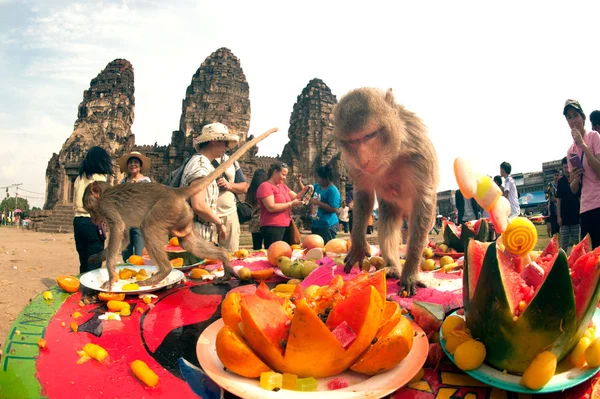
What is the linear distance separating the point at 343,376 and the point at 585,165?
13.7ft

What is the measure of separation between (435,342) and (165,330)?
3.68 feet

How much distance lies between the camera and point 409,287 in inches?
90.1

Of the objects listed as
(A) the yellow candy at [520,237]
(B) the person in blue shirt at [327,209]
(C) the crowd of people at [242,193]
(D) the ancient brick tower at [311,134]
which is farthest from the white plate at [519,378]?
(D) the ancient brick tower at [311,134]

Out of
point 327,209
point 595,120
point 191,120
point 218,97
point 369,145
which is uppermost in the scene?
point 218,97

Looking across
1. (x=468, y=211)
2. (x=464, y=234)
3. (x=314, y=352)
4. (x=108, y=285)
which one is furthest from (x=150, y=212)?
(x=468, y=211)

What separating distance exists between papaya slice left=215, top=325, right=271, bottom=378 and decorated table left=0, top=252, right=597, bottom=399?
0.10 meters

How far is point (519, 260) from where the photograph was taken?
1382 mm

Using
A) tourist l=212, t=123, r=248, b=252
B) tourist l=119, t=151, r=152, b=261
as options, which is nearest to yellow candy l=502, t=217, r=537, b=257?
tourist l=212, t=123, r=248, b=252

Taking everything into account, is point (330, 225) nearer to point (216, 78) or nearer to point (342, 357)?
point (342, 357)

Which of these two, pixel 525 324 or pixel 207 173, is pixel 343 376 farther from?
pixel 207 173

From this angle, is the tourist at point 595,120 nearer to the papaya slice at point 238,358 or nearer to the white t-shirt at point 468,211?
the white t-shirt at point 468,211

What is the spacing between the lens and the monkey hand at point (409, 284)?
2240 millimetres

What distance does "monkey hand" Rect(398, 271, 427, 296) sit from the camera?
2.24 metres

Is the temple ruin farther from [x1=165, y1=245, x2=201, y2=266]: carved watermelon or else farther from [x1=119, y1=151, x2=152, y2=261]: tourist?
[x1=165, y1=245, x2=201, y2=266]: carved watermelon
